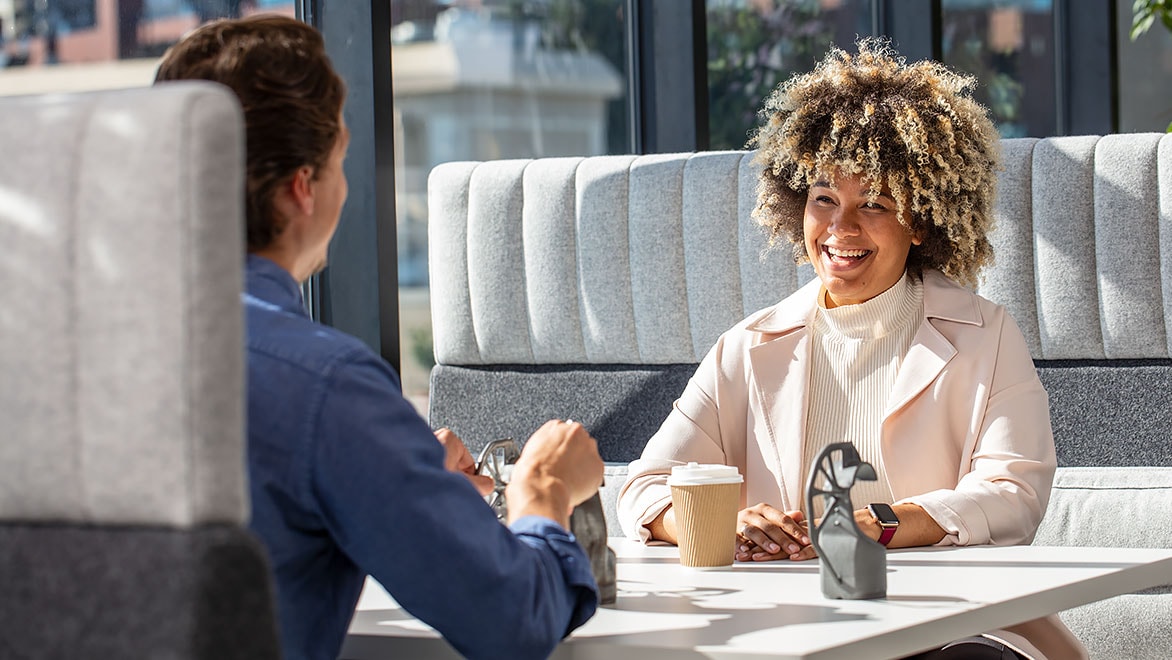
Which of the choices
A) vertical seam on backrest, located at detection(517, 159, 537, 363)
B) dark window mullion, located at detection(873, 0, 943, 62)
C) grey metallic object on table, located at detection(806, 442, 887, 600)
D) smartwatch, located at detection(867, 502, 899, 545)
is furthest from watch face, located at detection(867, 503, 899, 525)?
dark window mullion, located at detection(873, 0, 943, 62)

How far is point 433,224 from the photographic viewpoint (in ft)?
11.6

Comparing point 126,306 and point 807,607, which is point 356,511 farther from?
point 807,607

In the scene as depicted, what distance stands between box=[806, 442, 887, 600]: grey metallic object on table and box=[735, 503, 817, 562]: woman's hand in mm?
313

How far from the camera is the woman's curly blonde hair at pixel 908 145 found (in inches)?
91.7

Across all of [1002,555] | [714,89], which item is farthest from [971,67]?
[1002,555]

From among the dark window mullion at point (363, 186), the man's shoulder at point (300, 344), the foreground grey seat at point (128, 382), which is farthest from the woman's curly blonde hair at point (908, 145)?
the foreground grey seat at point (128, 382)

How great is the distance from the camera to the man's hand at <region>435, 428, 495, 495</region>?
163 cm

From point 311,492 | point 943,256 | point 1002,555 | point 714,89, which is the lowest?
point 1002,555

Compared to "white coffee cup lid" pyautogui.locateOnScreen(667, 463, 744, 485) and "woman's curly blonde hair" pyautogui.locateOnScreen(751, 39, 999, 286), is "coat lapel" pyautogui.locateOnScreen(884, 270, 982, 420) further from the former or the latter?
"white coffee cup lid" pyautogui.locateOnScreen(667, 463, 744, 485)

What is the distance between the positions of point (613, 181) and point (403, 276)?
619mm

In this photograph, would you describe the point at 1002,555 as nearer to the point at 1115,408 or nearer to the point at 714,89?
the point at 1115,408

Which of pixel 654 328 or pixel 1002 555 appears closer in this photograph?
pixel 1002 555

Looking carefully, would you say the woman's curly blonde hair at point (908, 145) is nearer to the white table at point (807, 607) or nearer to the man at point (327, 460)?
the white table at point (807, 607)

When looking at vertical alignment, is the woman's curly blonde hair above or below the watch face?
above
